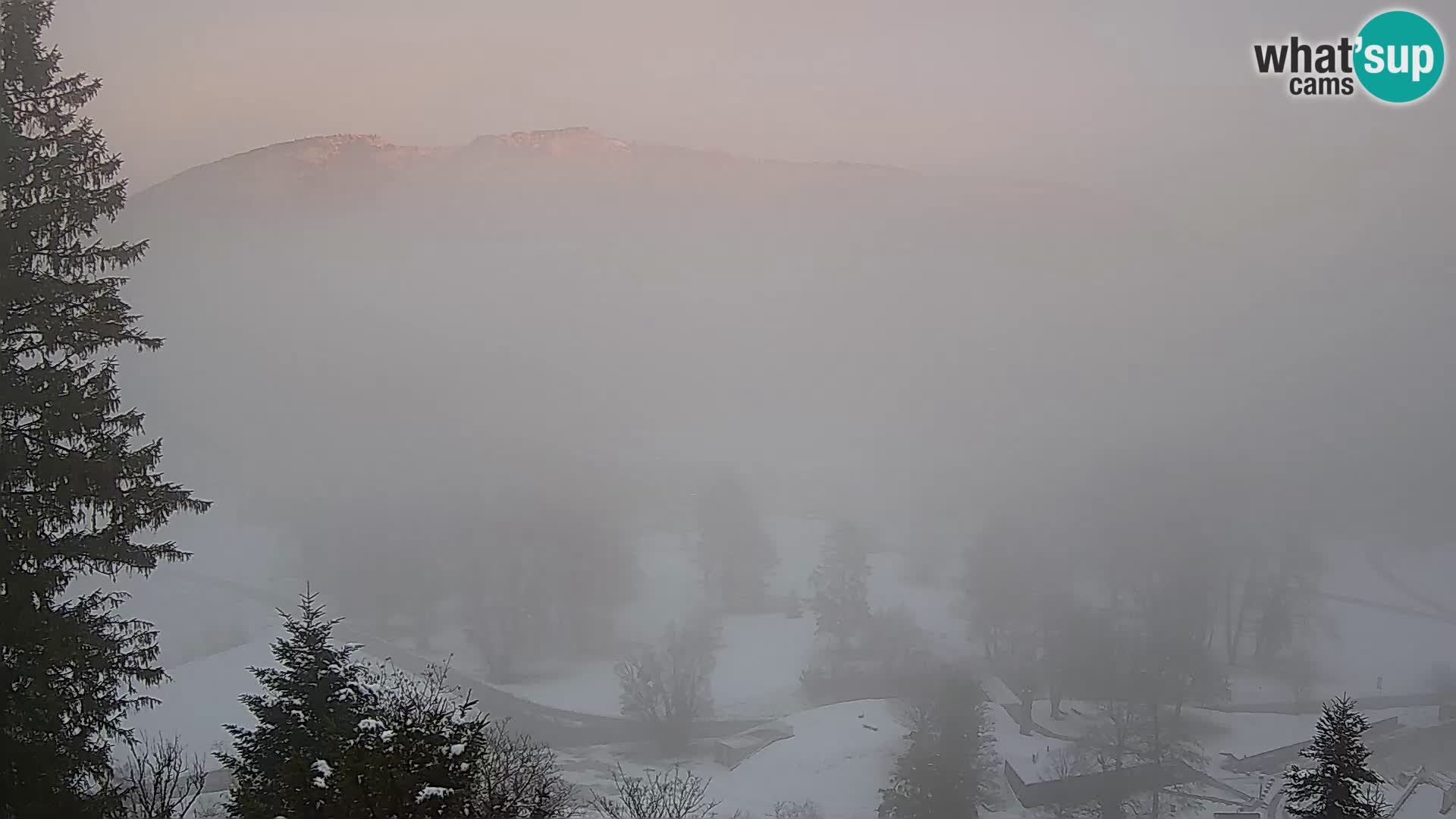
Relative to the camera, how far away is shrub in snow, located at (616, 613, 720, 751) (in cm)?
3016

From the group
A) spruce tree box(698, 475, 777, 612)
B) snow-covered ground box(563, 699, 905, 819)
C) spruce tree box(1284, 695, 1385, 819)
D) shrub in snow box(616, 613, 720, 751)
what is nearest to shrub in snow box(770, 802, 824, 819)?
snow-covered ground box(563, 699, 905, 819)

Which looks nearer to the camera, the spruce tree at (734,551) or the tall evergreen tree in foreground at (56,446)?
the tall evergreen tree in foreground at (56,446)

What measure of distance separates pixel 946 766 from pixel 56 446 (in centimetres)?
1972

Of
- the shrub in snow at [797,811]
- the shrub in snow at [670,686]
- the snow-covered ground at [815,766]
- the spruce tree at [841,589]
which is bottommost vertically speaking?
the shrub in snow at [797,811]

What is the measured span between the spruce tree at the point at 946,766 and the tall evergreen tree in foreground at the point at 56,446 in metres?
17.9

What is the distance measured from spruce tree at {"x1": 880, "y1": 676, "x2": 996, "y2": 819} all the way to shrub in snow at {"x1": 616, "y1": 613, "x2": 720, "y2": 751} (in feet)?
28.4

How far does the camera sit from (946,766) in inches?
840

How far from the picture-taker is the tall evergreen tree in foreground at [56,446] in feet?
21.8

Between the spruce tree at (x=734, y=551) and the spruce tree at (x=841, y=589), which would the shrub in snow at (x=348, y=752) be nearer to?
the spruce tree at (x=841, y=589)

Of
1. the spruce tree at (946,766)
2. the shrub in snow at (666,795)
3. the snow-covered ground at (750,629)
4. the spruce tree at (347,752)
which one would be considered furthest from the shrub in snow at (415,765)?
the snow-covered ground at (750,629)

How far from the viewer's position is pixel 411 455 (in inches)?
2891

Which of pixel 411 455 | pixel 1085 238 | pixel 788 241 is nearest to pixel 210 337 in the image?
pixel 411 455

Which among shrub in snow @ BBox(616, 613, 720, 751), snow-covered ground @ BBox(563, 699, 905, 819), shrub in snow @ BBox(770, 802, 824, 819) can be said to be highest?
shrub in snow @ BBox(616, 613, 720, 751)

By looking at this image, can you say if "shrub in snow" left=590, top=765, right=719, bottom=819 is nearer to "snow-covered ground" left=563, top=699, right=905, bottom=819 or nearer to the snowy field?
"snow-covered ground" left=563, top=699, right=905, bottom=819
